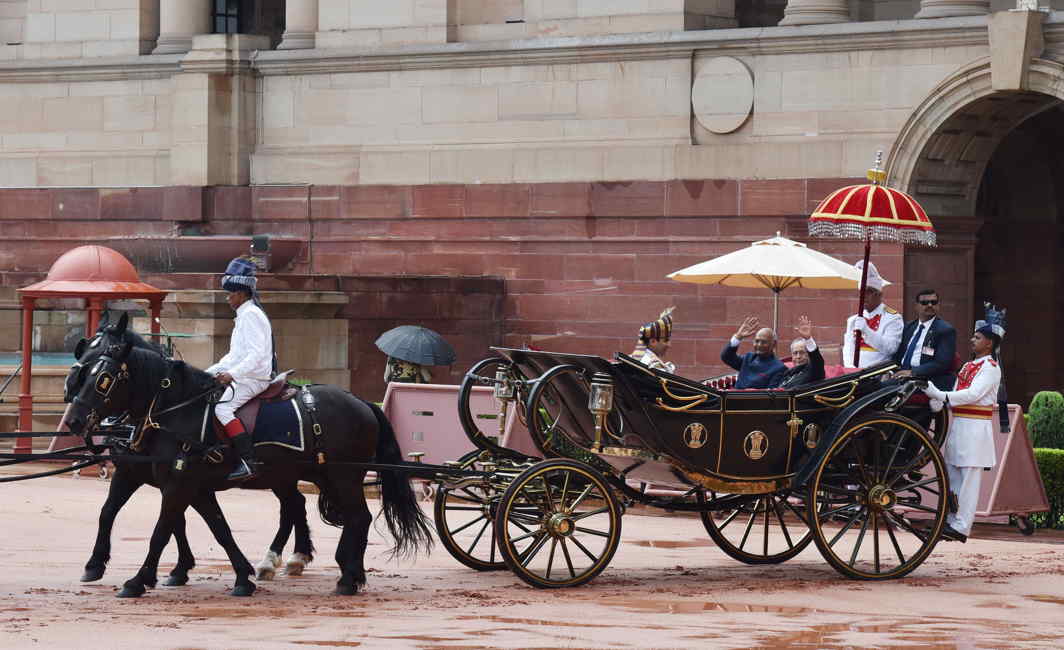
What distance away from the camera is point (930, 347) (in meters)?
14.4

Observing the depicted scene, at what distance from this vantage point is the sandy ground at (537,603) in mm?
10266

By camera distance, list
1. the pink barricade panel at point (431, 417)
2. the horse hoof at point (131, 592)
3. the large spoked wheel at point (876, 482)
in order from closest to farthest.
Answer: the horse hoof at point (131, 592) → the large spoked wheel at point (876, 482) → the pink barricade panel at point (431, 417)

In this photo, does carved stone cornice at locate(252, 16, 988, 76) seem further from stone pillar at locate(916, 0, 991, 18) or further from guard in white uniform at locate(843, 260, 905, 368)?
guard in white uniform at locate(843, 260, 905, 368)

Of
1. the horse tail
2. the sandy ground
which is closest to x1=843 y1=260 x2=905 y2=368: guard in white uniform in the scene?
the sandy ground

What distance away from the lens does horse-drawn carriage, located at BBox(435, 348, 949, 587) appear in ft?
40.4

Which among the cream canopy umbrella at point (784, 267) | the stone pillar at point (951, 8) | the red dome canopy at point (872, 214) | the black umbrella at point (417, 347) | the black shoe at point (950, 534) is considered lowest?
the black shoe at point (950, 534)

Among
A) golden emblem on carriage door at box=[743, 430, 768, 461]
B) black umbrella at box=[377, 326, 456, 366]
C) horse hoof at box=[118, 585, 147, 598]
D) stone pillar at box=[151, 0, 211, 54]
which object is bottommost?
horse hoof at box=[118, 585, 147, 598]

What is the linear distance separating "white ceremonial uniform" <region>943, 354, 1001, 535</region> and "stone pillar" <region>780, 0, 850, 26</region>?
11.4 m

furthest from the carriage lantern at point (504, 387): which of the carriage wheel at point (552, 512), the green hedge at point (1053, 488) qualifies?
the green hedge at point (1053, 488)

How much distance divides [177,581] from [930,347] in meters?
5.64

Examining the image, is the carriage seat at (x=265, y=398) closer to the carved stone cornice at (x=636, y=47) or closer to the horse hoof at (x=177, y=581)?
the horse hoof at (x=177, y=581)

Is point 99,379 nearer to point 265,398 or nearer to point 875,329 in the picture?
point 265,398

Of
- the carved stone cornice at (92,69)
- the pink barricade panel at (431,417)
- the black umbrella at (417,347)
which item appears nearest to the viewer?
the pink barricade panel at (431,417)

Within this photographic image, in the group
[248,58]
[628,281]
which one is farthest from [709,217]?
[248,58]
